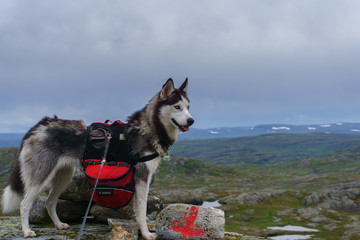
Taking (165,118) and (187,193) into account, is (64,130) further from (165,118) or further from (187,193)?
(187,193)

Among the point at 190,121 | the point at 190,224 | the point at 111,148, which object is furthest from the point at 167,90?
the point at 190,224

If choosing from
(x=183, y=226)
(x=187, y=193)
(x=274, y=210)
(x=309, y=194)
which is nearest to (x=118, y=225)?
(x=183, y=226)

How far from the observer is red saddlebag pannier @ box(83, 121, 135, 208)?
10.0 m

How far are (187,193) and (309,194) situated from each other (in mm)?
54984

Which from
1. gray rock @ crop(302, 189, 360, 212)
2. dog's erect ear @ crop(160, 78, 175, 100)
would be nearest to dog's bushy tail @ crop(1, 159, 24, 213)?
dog's erect ear @ crop(160, 78, 175, 100)

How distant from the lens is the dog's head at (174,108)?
32.1 ft

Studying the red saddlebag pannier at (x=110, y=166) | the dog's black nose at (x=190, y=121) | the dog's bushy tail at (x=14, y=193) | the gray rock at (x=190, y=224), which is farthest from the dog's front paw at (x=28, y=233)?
the dog's black nose at (x=190, y=121)

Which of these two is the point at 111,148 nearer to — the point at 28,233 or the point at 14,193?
the point at 14,193

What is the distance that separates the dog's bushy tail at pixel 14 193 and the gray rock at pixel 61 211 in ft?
8.12

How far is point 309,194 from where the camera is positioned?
Result: 128m

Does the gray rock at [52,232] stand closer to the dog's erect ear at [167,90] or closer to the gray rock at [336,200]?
the dog's erect ear at [167,90]

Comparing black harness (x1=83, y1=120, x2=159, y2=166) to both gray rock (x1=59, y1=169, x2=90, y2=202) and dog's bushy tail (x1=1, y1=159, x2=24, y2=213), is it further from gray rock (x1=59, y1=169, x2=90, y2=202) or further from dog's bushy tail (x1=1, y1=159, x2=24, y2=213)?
gray rock (x1=59, y1=169, x2=90, y2=202)

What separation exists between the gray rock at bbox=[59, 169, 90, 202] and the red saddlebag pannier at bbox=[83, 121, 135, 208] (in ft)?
12.1

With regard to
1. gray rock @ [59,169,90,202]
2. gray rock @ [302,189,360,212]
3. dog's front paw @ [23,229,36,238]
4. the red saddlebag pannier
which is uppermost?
the red saddlebag pannier
